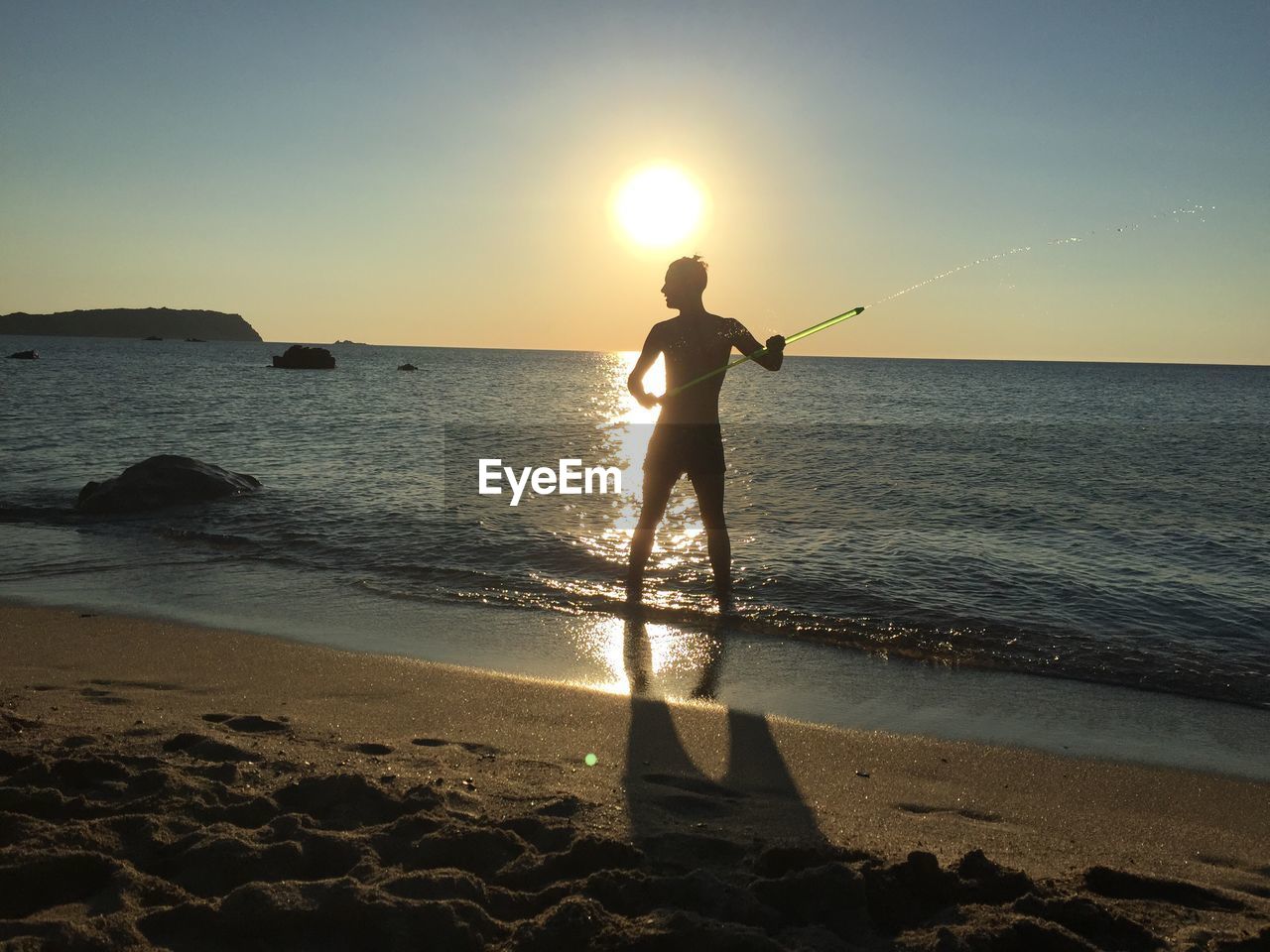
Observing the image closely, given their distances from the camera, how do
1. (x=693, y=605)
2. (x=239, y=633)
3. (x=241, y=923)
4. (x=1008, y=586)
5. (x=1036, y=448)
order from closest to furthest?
1. (x=241, y=923)
2. (x=239, y=633)
3. (x=693, y=605)
4. (x=1008, y=586)
5. (x=1036, y=448)

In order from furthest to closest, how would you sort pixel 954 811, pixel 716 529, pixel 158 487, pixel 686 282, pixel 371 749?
pixel 158 487 → pixel 716 529 → pixel 686 282 → pixel 371 749 → pixel 954 811

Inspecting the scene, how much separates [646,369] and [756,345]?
2.64ft

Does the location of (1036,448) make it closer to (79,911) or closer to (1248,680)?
(1248,680)

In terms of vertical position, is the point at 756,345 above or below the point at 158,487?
above

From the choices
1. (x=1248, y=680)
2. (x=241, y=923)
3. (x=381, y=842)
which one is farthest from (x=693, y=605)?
(x=241, y=923)

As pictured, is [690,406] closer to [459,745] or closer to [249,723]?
[459,745]

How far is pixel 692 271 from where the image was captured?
21.0 feet

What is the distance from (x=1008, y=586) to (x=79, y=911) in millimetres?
7108

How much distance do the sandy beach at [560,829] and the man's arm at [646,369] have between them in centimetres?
241

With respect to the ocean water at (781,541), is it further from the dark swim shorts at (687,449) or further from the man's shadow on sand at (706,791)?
the man's shadow on sand at (706,791)

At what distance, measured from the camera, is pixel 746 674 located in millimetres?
5391

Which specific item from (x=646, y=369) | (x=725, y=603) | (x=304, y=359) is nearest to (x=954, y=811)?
(x=725, y=603)

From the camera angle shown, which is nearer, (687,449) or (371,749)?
(371,749)

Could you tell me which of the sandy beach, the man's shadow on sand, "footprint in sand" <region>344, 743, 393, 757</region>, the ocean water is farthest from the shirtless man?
"footprint in sand" <region>344, 743, 393, 757</region>
